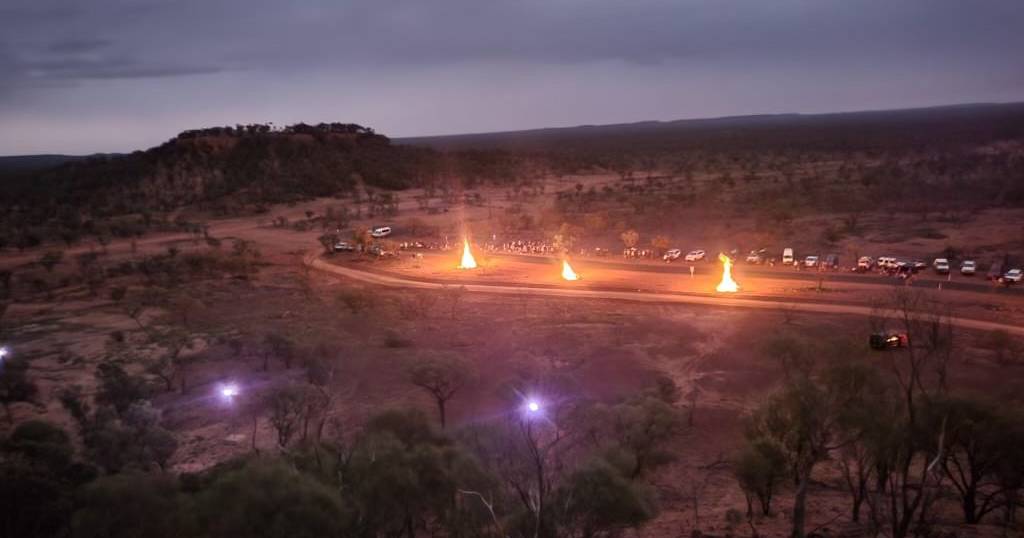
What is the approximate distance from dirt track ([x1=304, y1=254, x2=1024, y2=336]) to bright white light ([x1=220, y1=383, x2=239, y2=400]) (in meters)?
19.3

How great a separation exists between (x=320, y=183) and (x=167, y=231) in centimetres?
3935

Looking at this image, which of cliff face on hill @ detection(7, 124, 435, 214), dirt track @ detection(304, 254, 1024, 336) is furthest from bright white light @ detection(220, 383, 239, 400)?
cliff face on hill @ detection(7, 124, 435, 214)

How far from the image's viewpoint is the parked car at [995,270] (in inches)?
1658

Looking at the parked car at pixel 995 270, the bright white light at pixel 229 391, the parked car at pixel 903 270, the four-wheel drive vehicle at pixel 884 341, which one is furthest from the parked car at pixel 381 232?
the parked car at pixel 995 270

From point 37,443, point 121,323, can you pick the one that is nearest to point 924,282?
point 37,443

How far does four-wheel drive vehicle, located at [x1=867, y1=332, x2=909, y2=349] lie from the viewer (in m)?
28.8

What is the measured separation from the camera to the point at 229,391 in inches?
1155

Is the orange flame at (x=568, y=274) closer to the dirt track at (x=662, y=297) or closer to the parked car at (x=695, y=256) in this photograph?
the dirt track at (x=662, y=297)

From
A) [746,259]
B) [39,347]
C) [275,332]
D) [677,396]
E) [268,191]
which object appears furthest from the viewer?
[268,191]

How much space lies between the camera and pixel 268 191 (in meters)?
110

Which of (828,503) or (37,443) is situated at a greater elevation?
(37,443)

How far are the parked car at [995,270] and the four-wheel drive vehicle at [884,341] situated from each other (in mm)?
17480

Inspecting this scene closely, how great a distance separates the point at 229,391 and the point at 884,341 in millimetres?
27203

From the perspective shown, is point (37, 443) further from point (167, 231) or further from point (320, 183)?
point (320, 183)
